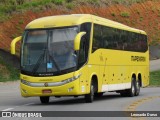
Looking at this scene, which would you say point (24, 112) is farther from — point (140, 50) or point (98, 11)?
point (98, 11)

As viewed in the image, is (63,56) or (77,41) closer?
(77,41)

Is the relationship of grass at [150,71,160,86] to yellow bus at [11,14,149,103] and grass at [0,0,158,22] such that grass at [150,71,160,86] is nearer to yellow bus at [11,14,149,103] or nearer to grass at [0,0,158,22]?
grass at [0,0,158,22]

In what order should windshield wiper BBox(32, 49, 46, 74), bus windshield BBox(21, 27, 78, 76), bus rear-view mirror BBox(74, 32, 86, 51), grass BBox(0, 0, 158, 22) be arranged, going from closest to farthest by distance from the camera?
1. bus rear-view mirror BBox(74, 32, 86, 51)
2. bus windshield BBox(21, 27, 78, 76)
3. windshield wiper BBox(32, 49, 46, 74)
4. grass BBox(0, 0, 158, 22)

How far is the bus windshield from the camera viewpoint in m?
20.6

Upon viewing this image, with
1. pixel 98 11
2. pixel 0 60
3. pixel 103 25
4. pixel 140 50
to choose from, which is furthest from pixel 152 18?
pixel 103 25

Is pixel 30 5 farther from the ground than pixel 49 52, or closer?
farther from the ground

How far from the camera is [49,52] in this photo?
20.8 metres

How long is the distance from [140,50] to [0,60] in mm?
17975

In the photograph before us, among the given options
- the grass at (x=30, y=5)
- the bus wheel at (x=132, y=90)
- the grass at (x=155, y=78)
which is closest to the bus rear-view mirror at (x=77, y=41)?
the bus wheel at (x=132, y=90)

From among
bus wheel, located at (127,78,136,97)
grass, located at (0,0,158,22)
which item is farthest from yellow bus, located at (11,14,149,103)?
grass, located at (0,0,158,22)

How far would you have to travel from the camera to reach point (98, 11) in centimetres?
6044

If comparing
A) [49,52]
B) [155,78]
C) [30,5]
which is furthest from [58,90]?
[30,5]

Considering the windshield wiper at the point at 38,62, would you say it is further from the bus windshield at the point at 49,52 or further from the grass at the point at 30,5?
the grass at the point at 30,5

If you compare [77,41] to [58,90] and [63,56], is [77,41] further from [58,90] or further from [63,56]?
[58,90]
